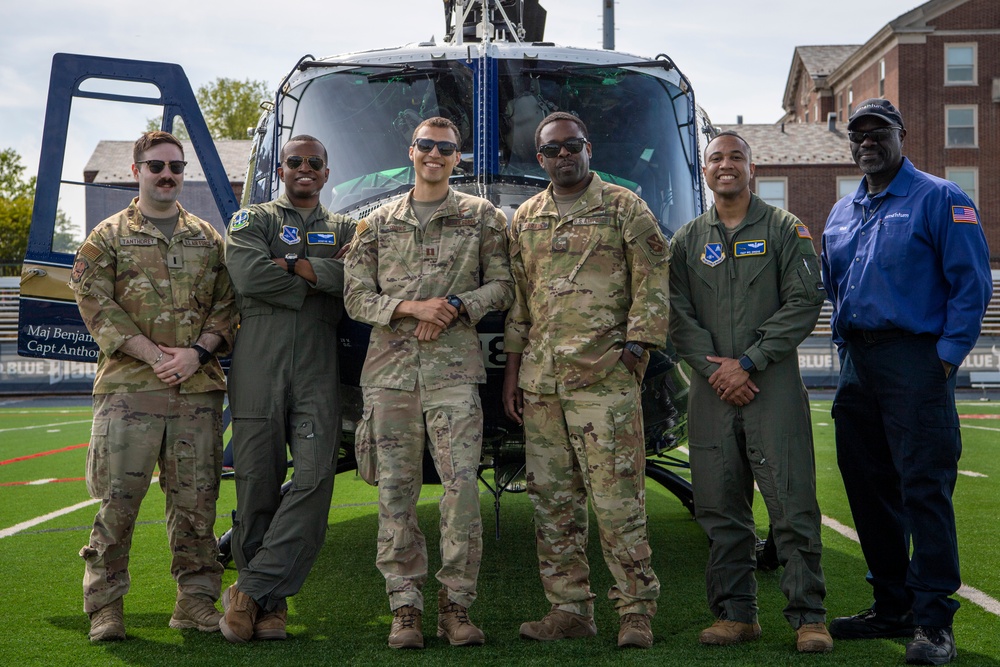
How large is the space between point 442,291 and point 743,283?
4.02 ft

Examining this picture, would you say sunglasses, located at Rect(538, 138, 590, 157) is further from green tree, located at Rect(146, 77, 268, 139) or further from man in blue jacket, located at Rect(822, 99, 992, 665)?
green tree, located at Rect(146, 77, 268, 139)

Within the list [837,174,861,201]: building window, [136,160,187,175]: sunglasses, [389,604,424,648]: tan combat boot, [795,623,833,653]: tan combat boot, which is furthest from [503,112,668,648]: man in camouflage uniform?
[837,174,861,201]: building window

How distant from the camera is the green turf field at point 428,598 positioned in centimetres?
368

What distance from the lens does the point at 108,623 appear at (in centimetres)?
398

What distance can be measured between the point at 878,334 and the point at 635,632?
4.99 ft

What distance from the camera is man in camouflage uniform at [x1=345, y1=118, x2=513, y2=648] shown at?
3.75m

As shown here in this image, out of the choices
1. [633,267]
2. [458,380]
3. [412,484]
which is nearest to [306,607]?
[412,484]

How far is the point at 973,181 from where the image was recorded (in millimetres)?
33312

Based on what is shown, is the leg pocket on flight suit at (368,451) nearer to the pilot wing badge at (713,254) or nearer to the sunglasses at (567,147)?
the sunglasses at (567,147)

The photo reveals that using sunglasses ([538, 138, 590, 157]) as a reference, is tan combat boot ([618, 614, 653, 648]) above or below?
below

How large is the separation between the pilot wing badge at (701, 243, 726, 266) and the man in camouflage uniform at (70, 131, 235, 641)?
83.0 inches

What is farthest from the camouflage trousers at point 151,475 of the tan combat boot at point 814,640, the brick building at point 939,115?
the brick building at point 939,115

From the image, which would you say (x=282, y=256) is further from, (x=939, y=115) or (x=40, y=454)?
(x=939, y=115)

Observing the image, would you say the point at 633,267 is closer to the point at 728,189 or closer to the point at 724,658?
the point at 728,189
